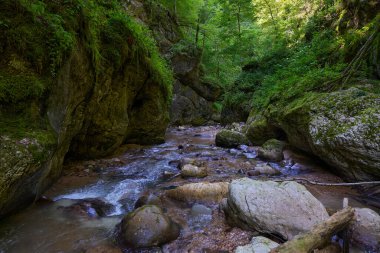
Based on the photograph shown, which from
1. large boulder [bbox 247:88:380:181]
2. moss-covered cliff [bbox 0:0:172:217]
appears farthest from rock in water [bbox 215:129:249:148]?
moss-covered cliff [bbox 0:0:172:217]

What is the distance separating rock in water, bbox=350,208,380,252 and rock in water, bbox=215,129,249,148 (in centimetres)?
633

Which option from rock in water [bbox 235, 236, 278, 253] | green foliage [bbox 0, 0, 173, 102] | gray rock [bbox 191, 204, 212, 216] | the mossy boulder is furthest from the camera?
gray rock [bbox 191, 204, 212, 216]

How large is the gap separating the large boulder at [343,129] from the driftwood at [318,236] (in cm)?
212

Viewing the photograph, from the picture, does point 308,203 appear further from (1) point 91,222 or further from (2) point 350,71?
(2) point 350,71

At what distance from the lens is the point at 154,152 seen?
353 inches

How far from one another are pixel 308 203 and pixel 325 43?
877 cm

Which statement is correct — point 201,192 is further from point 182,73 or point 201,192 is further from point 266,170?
point 182,73

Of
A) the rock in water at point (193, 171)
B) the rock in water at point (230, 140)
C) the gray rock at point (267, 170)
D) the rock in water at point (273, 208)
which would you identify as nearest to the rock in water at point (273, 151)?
the gray rock at point (267, 170)

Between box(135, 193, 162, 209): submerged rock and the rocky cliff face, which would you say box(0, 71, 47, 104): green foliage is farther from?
the rocky cliff face

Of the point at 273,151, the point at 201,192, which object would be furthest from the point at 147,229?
the point at 273,151

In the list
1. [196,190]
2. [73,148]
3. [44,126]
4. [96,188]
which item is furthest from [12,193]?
[73,148]

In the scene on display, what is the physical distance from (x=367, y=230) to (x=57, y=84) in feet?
15.9

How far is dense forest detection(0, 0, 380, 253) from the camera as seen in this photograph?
3.25 m

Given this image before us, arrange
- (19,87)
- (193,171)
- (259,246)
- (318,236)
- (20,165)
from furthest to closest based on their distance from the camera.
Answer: (193,171)
(19,87)
(20,165)
(259,246)
(318,236)
